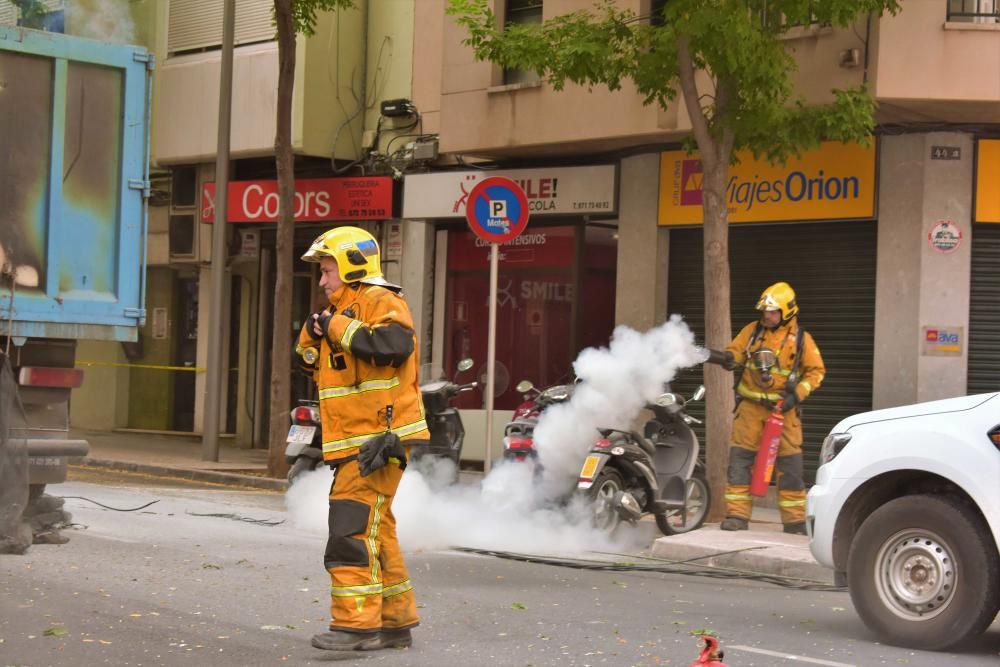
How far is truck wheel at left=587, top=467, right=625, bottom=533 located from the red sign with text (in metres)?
9.27

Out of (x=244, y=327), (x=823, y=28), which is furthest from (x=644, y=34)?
(x=244, y=327)

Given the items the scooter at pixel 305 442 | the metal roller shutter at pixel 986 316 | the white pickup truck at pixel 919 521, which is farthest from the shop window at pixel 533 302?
the white pickup truck at pixel 919 521

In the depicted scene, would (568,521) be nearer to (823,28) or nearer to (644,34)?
(644,34)

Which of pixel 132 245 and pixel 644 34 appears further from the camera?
pixel 644 34

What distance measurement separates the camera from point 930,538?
707 centimetres

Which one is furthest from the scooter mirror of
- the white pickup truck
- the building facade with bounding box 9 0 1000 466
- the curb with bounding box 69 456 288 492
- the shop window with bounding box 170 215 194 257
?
the shop window with bounding box 170 215 194 257

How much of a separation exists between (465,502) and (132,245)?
10.7 ft

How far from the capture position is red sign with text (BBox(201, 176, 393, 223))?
19797mm

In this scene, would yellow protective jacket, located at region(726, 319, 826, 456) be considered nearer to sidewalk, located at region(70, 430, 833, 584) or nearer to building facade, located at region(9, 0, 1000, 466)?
sidewalk, located at region(70, 430, 833, 584)

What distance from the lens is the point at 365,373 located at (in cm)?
663

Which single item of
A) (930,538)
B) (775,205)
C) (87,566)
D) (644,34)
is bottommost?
(87,566)

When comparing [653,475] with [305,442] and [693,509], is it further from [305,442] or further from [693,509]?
[305,442]

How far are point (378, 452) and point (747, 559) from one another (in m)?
4.60

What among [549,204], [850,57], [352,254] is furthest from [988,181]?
[352,254]
